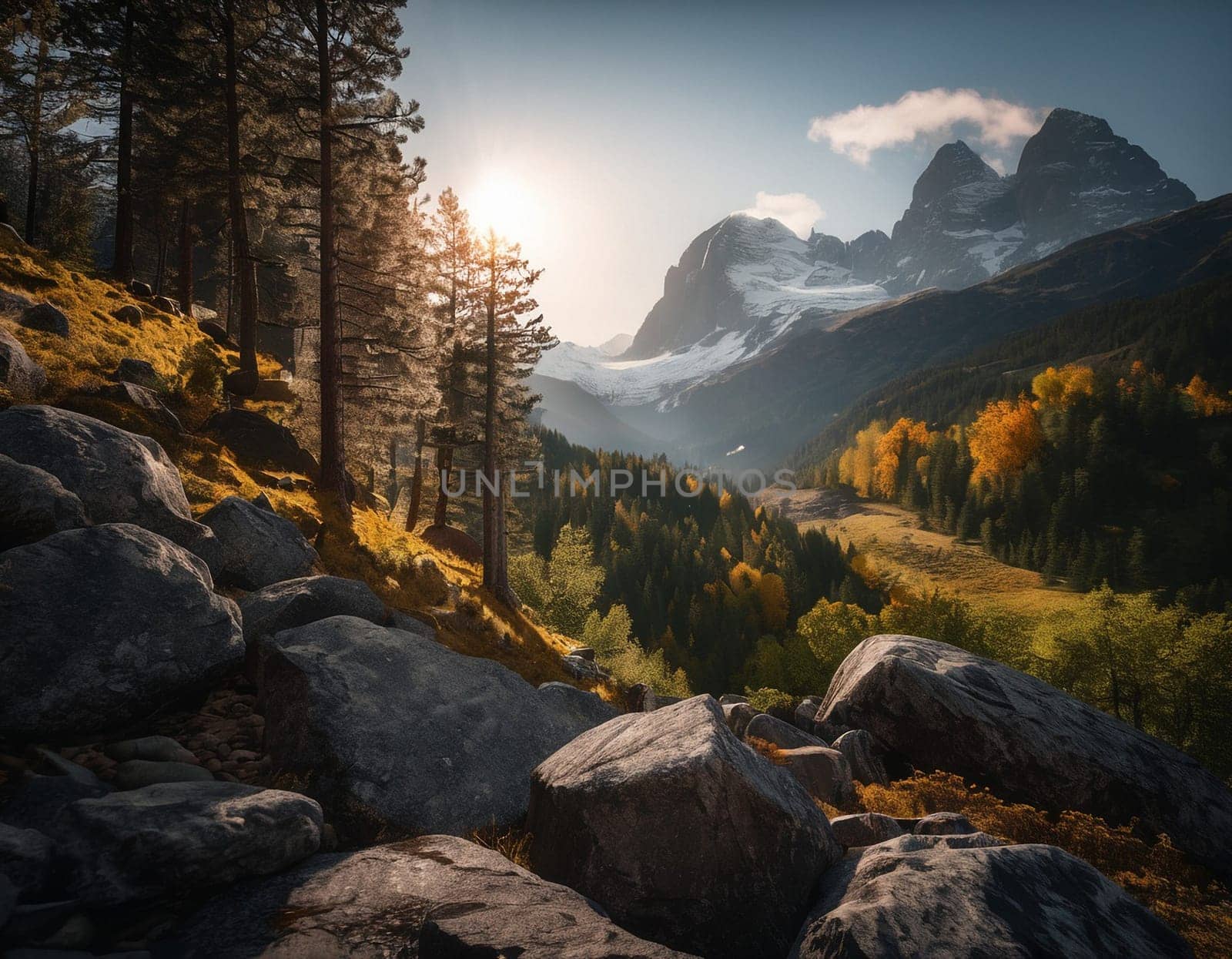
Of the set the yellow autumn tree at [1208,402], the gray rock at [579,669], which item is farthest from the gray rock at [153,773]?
the yellow autumn tree at [1208,402]

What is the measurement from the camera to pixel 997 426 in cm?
11538

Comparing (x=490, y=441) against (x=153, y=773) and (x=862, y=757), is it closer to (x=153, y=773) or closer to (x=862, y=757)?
(x=862, y=757)

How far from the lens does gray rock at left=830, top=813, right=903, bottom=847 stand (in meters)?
7.36

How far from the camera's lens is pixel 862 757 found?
15.0 meters

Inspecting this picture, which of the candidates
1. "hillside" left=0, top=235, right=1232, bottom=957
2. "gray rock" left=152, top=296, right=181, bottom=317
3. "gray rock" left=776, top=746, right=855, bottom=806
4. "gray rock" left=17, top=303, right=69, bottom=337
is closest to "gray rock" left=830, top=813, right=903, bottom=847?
"hillside" left=0, top=235, right=1232, bottom=957

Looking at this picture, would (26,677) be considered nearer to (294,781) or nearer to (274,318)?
(294,781)

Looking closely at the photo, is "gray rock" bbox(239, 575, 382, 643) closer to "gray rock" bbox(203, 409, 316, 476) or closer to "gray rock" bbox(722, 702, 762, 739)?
"gray rock" bbox(203, 409, 316, 476)

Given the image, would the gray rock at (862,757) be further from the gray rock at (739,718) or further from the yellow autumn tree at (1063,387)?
the yellow autumn tree at (1063,387)

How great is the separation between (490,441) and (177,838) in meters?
20.0

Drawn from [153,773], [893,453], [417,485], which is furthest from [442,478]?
[893,453]

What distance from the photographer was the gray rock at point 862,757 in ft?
48.6

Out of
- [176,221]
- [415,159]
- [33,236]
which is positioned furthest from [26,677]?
[176,221]

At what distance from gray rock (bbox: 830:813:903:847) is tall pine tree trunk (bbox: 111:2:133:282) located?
103 ft

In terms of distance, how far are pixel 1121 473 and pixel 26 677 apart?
149 meters
